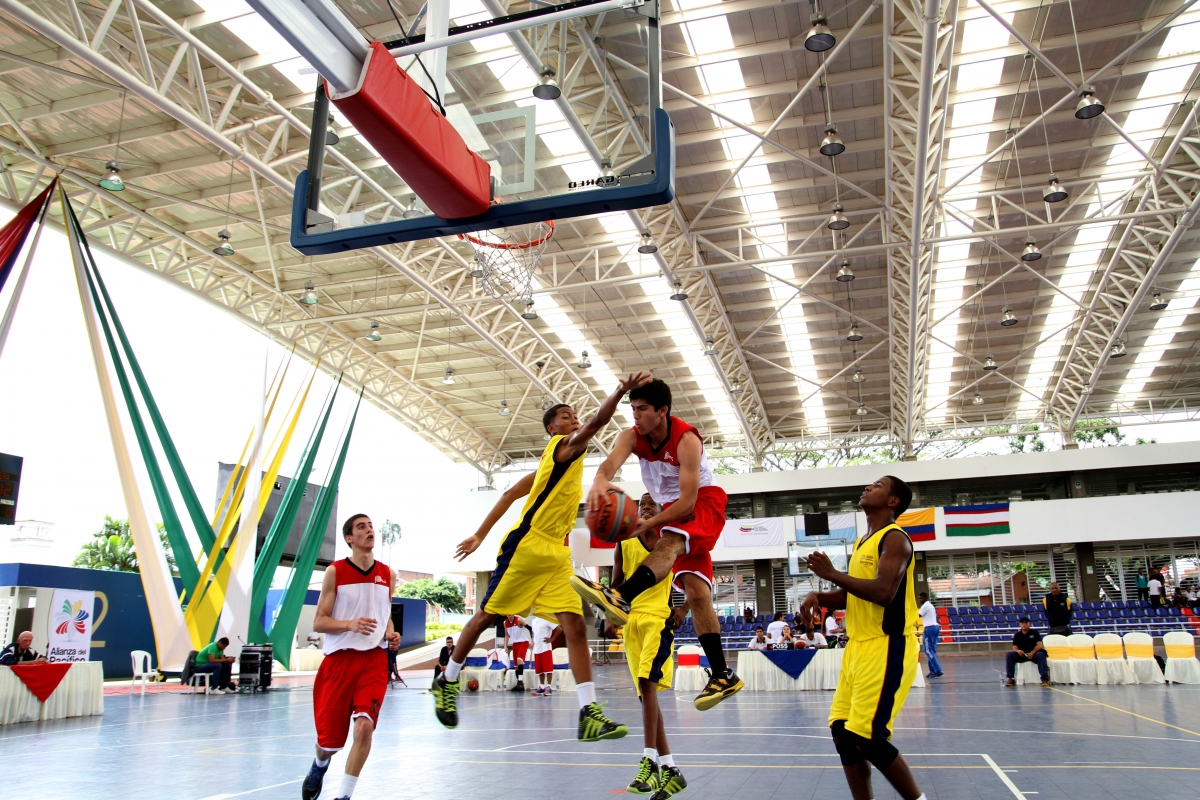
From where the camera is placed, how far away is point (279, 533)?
70.5ft

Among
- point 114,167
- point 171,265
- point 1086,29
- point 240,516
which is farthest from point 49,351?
point 1086,29

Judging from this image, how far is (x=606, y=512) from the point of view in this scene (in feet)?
13.8

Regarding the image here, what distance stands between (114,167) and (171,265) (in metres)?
6.04

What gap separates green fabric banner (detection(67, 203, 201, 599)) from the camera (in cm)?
1648

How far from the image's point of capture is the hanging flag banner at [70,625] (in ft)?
59.3

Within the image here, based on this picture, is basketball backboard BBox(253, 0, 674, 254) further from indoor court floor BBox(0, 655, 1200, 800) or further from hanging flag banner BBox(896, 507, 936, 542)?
hanging flag banner BBox(896, 507, 936, 542)

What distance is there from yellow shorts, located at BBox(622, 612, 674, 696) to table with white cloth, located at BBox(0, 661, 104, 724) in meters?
10.1

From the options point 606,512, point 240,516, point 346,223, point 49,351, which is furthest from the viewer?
point 49,351

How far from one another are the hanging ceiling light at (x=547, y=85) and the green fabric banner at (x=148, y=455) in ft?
33.9

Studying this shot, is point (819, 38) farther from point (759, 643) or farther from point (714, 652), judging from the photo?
point (759, 643)

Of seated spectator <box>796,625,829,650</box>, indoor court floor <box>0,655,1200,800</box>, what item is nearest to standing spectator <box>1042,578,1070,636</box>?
indoor court floor <box>0,655,1200,800</box>

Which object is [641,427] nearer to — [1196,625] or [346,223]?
[346,223]

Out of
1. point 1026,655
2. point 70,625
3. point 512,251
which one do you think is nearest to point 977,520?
point 1026,655

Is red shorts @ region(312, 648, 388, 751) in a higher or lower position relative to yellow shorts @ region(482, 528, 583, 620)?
lower
